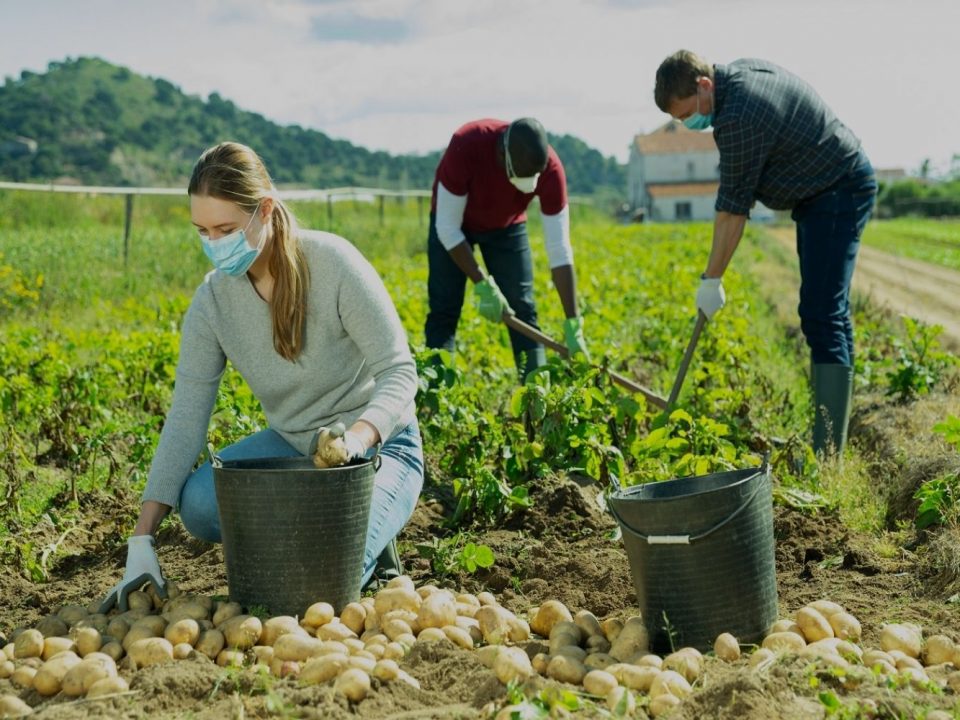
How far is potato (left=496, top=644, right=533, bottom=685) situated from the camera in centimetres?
242

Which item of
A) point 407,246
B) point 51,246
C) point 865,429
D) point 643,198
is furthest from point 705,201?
point 865,429

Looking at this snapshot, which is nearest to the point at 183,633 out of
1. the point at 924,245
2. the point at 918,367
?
the point at 918,367

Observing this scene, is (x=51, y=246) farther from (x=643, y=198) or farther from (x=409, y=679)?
(x=643, y=198)

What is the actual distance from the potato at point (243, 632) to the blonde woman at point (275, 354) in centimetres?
37

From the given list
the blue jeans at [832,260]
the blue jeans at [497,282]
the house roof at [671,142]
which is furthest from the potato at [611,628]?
the house roof at [671,142]

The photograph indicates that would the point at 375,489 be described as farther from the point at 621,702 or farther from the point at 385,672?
the point at 621,702

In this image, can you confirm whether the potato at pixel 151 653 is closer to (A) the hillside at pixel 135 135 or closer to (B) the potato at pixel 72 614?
(B) the potato at pixel 72 614

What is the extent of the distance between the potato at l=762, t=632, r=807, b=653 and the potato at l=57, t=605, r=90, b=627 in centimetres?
169

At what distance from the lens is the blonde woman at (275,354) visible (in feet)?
10.0

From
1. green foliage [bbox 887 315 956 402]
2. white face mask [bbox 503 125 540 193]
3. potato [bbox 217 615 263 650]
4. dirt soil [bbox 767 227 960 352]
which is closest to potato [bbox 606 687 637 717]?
potato [bbox 217 615 263 650]

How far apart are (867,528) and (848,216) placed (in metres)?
1.32

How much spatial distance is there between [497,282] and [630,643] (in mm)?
3019

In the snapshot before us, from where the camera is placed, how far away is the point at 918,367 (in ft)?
17.5

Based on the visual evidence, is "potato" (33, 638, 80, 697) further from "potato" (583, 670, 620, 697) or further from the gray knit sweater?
"potato" (583, 670, 620, 697)
